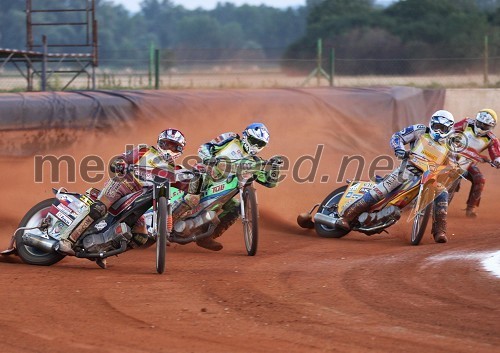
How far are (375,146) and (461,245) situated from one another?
20.6 ft

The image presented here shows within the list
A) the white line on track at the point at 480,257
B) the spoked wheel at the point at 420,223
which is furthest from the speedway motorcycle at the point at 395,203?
the white line on track at the point at 480,257

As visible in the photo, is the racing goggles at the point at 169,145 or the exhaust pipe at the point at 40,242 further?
the racing goggles at the point at 169,145

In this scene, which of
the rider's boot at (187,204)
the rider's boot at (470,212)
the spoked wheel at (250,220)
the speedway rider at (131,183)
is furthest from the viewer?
the rider's boot at (470,212)

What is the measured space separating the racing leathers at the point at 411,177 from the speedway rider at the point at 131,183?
3.25m

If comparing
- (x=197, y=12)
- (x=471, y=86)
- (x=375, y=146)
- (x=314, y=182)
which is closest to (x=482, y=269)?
(x=314, y=182)

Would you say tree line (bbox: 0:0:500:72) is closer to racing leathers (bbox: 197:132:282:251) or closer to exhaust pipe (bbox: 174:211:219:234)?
racing leathers (bbox: 197:132:282:251)

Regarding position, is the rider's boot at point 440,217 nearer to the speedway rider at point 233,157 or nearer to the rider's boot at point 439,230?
the rider's boot at point 439,230

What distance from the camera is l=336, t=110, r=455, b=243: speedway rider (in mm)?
12875

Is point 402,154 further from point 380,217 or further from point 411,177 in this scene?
point 380,217

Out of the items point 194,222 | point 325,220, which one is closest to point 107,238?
point 194,222

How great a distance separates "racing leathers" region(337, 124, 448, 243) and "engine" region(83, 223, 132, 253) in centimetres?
383

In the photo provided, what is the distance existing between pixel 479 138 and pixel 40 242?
26.1 ft

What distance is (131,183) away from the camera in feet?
35.9

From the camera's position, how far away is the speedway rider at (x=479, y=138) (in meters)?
15.7
